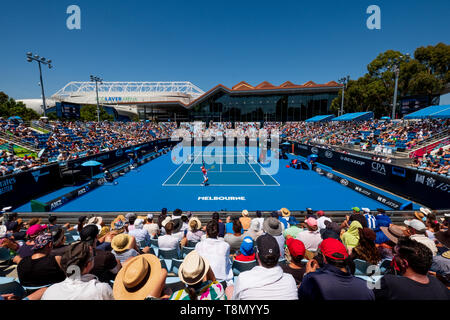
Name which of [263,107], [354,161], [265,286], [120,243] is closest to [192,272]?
[265,286]

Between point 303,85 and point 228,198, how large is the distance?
168 ft

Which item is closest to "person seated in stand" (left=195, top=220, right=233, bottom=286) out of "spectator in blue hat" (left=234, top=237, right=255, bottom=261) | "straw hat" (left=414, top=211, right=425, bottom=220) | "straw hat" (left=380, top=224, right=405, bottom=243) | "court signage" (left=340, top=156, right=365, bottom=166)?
"spectator in blue hat" (left=234, top=237, right=255, bottom=261)

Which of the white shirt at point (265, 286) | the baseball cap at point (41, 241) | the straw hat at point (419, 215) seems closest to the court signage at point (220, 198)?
the straw hat at point (419, 215)

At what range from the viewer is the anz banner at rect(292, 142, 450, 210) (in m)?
11.9

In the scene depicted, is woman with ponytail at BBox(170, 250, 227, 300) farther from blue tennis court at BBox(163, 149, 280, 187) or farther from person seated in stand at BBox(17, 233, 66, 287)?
blue tennis court at BBox(163, 149, 280, 187)

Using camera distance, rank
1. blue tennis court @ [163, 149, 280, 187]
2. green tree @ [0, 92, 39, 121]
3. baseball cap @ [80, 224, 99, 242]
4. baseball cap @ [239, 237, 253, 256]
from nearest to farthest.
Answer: baseball cap @ [239, 237, 253, 256] → baseball cap @ [80, 224, 99, 242] → blue tennis court @ [163, 149, 280, 187] → green tree @ [0, 92, 39, 121]

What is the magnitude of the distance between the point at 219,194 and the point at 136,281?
13669mm

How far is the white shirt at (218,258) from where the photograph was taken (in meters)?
3.83

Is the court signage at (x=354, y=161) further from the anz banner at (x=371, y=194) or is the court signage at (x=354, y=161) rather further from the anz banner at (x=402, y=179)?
the anz banner at (x=371, y=194)

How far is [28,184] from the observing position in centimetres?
1454

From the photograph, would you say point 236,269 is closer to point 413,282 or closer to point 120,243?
point 120,243

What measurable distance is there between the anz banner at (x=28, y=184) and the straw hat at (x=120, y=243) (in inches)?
534

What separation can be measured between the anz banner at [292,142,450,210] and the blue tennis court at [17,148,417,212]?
934 millimetres
